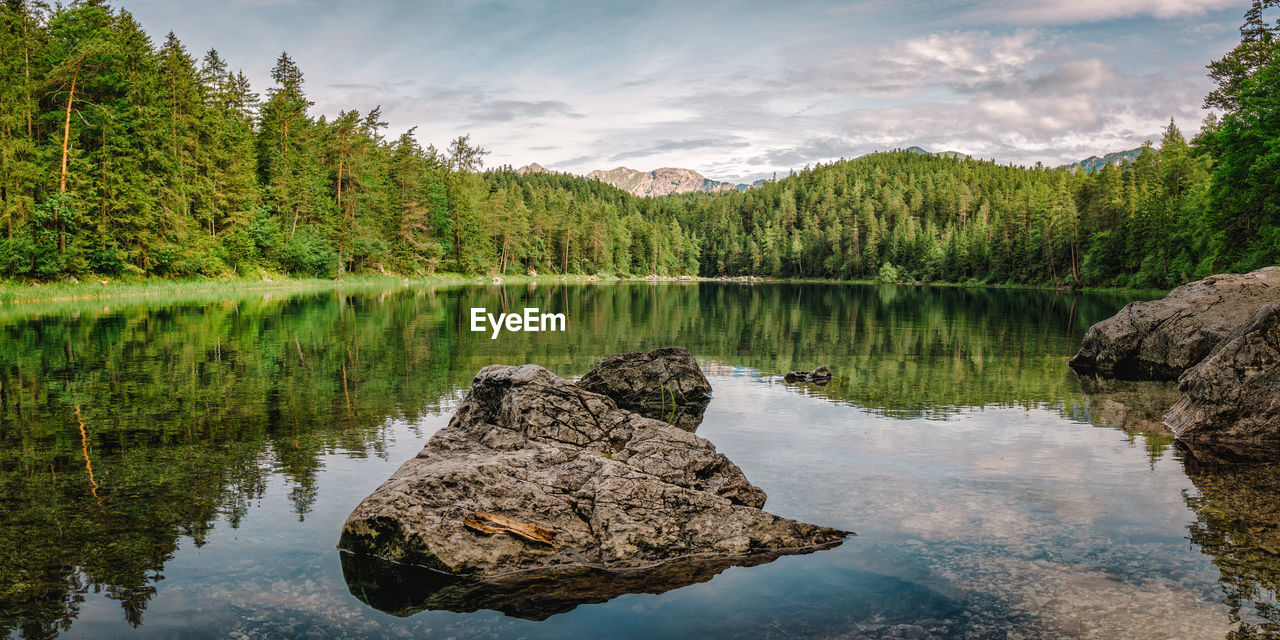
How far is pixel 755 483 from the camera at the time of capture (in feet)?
34.9

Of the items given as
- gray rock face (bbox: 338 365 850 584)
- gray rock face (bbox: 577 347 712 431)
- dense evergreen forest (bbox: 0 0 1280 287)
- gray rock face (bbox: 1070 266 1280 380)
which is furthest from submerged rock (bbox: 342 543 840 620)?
dense evergreen forest (bbox: 0 0 1280 287)

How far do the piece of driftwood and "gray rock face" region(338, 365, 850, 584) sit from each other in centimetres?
1

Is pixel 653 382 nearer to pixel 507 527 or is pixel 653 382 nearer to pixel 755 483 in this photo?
pixel 755 483

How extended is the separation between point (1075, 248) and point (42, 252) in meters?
109

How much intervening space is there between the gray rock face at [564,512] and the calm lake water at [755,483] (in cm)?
53

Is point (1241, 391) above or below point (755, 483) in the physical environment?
above

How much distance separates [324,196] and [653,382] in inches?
2852

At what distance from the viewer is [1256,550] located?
7.88 m

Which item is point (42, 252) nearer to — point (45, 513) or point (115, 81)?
point (115, 81)

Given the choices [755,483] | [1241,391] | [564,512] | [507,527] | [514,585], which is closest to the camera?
[514,585]

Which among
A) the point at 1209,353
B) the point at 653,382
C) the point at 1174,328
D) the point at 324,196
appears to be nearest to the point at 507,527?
the point at 653,382

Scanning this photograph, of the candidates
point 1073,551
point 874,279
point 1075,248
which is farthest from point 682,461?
point 874,279

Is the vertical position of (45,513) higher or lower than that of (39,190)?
Answer: lower

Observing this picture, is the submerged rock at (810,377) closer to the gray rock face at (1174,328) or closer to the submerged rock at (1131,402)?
the submerged rock at (1131,402)
